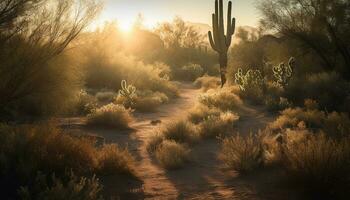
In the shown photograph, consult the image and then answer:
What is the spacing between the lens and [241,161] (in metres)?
7.43

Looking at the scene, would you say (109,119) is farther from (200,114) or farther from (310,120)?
(310,120)

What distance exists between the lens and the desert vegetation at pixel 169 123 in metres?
6.27

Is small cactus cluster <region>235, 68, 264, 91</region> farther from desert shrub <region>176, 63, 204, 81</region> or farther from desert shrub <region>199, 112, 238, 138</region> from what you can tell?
desert shrub <region>176, 63, 204, 81</region>

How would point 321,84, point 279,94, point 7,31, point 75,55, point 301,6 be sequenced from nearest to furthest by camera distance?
point 7,31
point 75,55
point 321,84
point 279,94
point 301,6

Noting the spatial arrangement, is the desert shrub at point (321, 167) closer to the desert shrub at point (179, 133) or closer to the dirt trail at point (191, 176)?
the dirt trail at point (191, 176)

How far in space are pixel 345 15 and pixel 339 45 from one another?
1359mm

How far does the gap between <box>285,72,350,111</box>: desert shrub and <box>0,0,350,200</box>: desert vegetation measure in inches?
2.2

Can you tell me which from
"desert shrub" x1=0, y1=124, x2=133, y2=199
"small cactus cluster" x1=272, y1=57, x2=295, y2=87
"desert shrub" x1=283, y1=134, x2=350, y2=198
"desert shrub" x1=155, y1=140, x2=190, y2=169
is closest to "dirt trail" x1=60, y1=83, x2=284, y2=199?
"desert shrub" x1=155, y1=140, x2=190, y2=169

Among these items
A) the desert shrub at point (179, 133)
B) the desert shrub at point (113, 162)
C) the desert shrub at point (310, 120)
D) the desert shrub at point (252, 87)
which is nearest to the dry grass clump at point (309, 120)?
the desert shrub at point (310, 120)

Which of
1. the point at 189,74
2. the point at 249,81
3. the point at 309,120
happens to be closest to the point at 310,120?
the point at 309,120

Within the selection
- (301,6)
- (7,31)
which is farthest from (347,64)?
(7,31)

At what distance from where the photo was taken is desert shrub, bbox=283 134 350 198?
587cm

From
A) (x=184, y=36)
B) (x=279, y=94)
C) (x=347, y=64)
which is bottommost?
(x=279, y=94)

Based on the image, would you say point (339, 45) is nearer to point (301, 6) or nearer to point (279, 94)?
point (301, 6)
